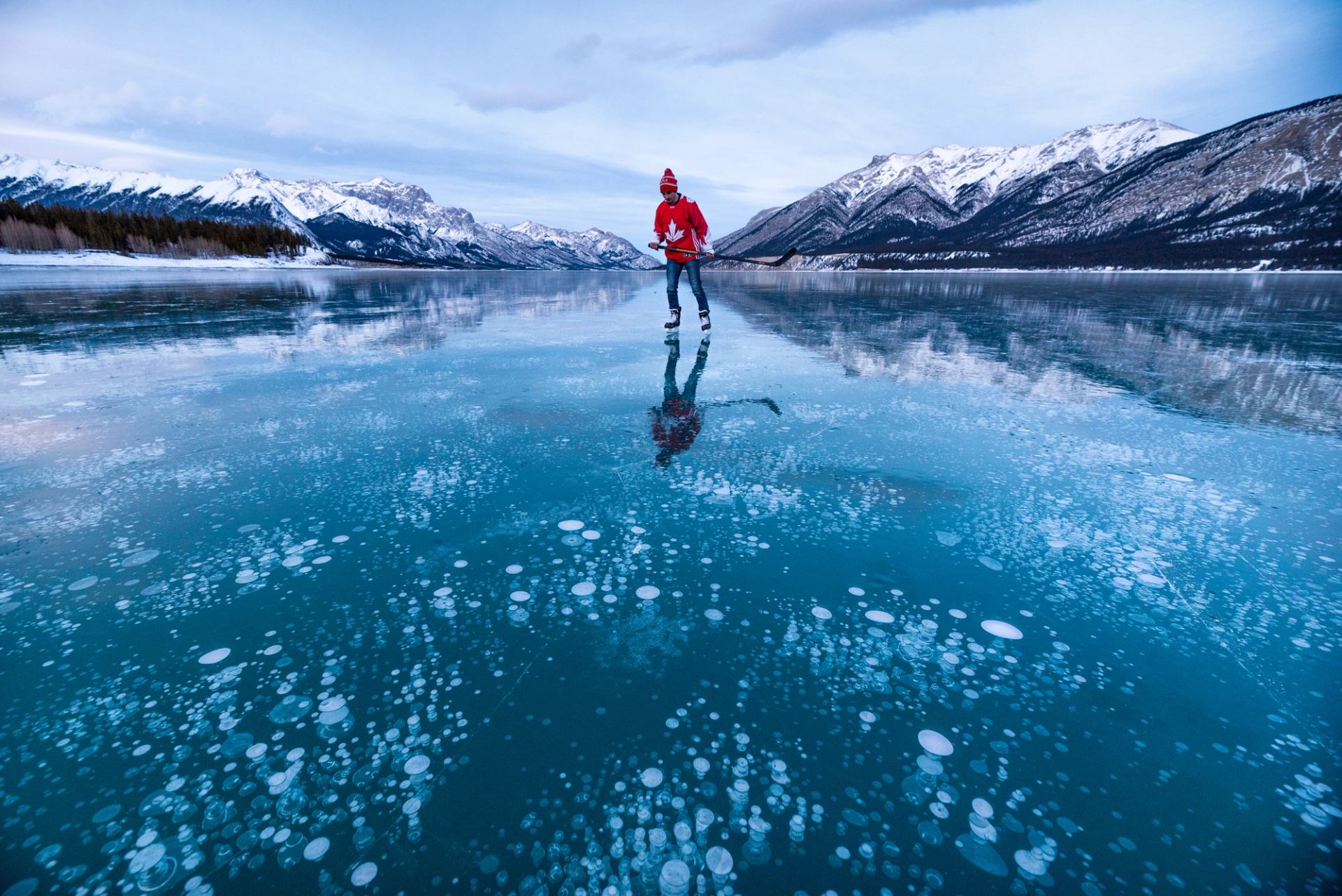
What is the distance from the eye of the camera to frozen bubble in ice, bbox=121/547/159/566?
3.16 meters

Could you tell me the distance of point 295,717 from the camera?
2139 mm

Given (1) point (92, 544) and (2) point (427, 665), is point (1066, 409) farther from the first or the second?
(1) point (92, 544)

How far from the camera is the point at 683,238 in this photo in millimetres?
12938

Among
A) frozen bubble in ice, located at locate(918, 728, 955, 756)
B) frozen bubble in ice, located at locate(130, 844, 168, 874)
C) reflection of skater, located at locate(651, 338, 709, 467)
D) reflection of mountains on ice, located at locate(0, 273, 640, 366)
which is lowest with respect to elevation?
frozen bubble in ice, located at locate(918, 728, 955, 756)

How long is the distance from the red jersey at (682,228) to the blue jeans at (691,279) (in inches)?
7.8

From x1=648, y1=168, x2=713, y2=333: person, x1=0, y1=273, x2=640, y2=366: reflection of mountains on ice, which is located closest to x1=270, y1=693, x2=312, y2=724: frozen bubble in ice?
x1=0, y1=273, x2=640, y2=366: reflection of mountains on ice

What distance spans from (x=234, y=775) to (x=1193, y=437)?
25.1ft

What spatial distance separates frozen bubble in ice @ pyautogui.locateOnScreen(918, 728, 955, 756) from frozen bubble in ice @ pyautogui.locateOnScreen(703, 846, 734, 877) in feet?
2.81

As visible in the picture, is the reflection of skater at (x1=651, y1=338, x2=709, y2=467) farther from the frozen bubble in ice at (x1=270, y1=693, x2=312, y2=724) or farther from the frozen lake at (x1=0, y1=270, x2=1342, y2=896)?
the frozen bubble in ice at (x1=270, y1=693, x2=312, y2=724)

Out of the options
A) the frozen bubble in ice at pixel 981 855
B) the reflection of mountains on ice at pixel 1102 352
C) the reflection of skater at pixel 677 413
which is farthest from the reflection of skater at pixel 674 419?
the frozen bubble in ice at pixel 981 855

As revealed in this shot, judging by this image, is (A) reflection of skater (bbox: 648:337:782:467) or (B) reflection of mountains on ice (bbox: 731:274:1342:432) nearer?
(A) reflection of skater (bbox: 648:337:782:467)

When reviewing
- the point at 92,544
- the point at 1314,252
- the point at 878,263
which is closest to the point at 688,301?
the point at 92,544

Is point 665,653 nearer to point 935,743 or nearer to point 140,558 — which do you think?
point 935,743

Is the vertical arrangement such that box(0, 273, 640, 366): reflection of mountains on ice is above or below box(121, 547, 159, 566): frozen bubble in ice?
above
